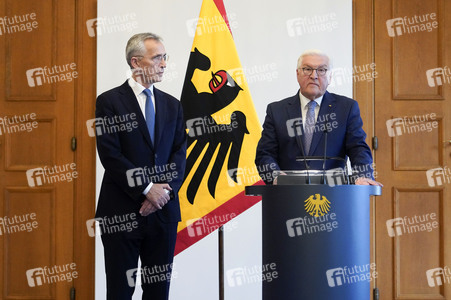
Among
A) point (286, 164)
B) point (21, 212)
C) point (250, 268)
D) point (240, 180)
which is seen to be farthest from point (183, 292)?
point (286, 164)

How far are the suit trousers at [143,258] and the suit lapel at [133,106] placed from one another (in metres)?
0.40

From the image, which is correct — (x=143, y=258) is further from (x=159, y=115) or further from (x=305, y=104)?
(x=305, y=104)

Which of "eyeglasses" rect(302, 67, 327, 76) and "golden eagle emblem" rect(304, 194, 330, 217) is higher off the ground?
"eyeglasses" rect(302, 67, 327, 76)

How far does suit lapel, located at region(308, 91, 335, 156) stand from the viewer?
10.4ft

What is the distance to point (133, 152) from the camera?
315 cm

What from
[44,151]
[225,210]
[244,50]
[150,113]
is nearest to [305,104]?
[150,113]

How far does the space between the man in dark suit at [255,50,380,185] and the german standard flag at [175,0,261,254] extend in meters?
0.92

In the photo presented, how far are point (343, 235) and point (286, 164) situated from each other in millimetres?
737

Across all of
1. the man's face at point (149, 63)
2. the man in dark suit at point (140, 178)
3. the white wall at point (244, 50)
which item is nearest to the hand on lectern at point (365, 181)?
the man in dark suit at point (140, 178)

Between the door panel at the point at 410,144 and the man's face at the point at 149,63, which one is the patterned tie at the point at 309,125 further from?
the door panel at the point at 410,144

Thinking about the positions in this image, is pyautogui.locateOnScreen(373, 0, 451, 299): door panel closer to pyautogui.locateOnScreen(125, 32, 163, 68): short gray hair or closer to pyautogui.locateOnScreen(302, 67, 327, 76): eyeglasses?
pyautogui.locateOnScreen(302, 67, 327, 76): eyeglasses

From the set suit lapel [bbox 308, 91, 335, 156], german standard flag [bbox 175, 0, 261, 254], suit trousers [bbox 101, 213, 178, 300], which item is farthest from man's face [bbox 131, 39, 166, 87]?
german standard flag [bbox 175, 0, 261, 254]

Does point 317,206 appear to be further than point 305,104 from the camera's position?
No

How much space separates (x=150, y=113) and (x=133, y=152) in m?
0.22
